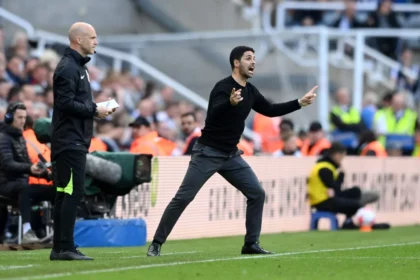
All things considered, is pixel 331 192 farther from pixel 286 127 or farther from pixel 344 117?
pixel 344 117

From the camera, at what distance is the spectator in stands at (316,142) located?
21.4 metres

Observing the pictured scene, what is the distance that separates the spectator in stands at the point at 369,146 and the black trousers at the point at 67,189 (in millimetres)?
11371

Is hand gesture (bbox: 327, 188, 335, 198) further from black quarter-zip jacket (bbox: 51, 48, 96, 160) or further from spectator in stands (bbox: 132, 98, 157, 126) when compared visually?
black quarter-zip jacket (bbox: 51, 48, 96, 160)

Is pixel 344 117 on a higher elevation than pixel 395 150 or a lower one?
higher

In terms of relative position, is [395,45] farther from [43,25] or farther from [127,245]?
[127,245]

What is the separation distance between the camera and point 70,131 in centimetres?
1183

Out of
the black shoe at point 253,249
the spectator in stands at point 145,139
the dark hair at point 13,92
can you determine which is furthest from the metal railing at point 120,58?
the black shoe at point 253,249

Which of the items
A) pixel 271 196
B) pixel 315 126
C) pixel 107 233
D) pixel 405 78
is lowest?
pixel 107 233

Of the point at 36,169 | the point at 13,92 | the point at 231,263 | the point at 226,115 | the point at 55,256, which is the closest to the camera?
the point at 231,263

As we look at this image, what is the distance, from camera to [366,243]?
51.6ft

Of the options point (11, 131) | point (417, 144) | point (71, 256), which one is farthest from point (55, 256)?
point (417, 144)

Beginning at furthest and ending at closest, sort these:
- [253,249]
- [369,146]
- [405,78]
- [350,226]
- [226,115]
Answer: [405,78] → [369,146] → [350,226] → [253,249] → [226,115]

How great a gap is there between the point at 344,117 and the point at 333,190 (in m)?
4.13

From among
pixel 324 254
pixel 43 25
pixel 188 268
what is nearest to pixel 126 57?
pixel 43 25
